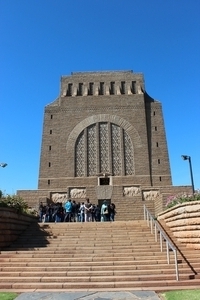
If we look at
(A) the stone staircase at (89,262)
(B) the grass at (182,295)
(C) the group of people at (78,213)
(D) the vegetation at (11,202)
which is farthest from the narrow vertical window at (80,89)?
(B) the grass at (182,295)

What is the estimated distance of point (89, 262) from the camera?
9000 millimetres

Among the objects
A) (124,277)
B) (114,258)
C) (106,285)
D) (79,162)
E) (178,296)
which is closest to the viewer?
(178,296)

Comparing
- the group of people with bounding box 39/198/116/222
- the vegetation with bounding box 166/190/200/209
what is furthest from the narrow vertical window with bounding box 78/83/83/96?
the vegetation with bounding box 166/190/200/209

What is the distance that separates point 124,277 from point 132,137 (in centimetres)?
2194

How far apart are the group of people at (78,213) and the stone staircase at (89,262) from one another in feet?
10.4

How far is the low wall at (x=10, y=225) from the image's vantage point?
11445 millimetres

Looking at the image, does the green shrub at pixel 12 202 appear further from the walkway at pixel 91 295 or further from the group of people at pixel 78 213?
the walkway at pixel 91 295

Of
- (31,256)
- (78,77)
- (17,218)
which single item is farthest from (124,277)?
(78,77)

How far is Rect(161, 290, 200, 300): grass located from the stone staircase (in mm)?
671

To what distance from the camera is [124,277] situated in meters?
7.72

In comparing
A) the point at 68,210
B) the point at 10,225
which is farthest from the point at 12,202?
the point at 68,210

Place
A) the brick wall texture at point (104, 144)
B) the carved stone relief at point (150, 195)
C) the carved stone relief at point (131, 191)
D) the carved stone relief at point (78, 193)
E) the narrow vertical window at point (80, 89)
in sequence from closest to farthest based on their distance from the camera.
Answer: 1. the carved stone relief at point (150, 195)
2. the carved stone relief at point (131, 191)
3. the carved stone relief at point (78, 193)
4. the brick wall texture at point (104, 144)
5. the narrow vertical window at point (80, 89)

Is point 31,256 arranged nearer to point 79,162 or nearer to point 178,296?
point 178,296

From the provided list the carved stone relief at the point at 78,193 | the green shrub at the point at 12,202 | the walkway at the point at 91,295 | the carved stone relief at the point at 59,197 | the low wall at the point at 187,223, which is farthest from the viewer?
the carved stone relief at the point at 78,193
